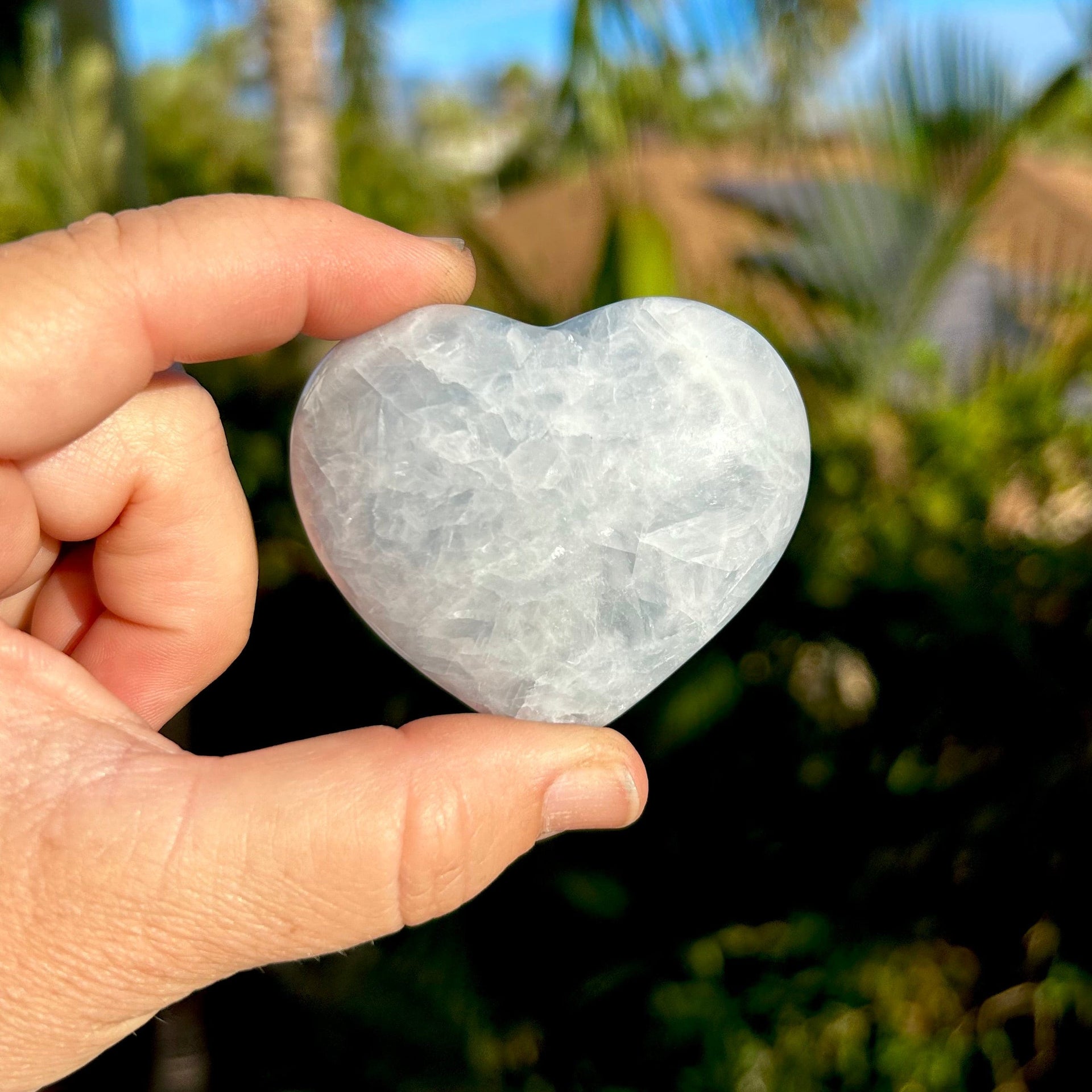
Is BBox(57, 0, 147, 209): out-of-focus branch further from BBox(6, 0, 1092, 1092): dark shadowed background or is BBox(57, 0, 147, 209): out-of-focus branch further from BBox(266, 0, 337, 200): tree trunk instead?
BBox(6, 0, 1092, 1092): dark shadowed background

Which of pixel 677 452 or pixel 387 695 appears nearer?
pixel 677 452

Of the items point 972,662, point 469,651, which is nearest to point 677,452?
point 469,651

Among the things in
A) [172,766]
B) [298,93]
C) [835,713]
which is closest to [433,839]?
[172,766]

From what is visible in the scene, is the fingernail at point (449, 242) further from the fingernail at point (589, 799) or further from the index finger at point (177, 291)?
the fingernail at point (589, 799)

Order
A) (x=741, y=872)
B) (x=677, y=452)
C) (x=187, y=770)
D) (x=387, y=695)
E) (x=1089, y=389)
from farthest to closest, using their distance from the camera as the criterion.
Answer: (x=387, y=695), (x=1089, y=389), (x=741, y=872), (x=677, y=452), (x=187, y=770)

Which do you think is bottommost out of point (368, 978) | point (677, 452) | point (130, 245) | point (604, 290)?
point (368, 978)

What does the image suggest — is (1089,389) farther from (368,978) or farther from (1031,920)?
(368,978)

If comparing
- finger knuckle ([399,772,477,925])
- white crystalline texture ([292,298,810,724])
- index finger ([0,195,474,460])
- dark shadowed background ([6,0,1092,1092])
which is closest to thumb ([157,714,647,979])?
finger knuckle ([399,772,477,925])
